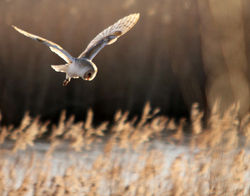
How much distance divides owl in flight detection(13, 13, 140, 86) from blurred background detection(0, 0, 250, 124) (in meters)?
9.09

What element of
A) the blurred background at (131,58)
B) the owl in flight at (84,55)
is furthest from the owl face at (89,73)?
the blurred background at (131,58)

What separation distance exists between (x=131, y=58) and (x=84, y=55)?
14.0 m

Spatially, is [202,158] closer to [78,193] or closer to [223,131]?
[223,131]

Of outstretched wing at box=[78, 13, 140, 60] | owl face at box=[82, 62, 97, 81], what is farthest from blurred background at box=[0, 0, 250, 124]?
owl face at box=[82, 62, 97, 81]

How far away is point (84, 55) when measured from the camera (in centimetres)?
217

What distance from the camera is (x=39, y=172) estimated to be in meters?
3.97

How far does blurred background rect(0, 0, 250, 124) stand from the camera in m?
13.1

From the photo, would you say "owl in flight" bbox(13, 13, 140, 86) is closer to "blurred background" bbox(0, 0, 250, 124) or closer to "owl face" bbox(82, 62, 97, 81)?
"owl face" bbox(82, 62, 97, 81)

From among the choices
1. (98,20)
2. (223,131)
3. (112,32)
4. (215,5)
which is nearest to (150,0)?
(98,20)

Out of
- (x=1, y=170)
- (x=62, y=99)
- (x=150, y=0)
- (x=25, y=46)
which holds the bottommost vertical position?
(x=1, y=170)

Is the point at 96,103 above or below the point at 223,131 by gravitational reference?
above

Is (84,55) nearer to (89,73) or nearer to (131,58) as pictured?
(89,73)

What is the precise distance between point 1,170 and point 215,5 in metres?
9.20

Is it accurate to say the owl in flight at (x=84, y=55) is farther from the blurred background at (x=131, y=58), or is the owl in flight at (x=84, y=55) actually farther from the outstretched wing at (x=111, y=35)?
the blurred background at (x=131, y=58)
